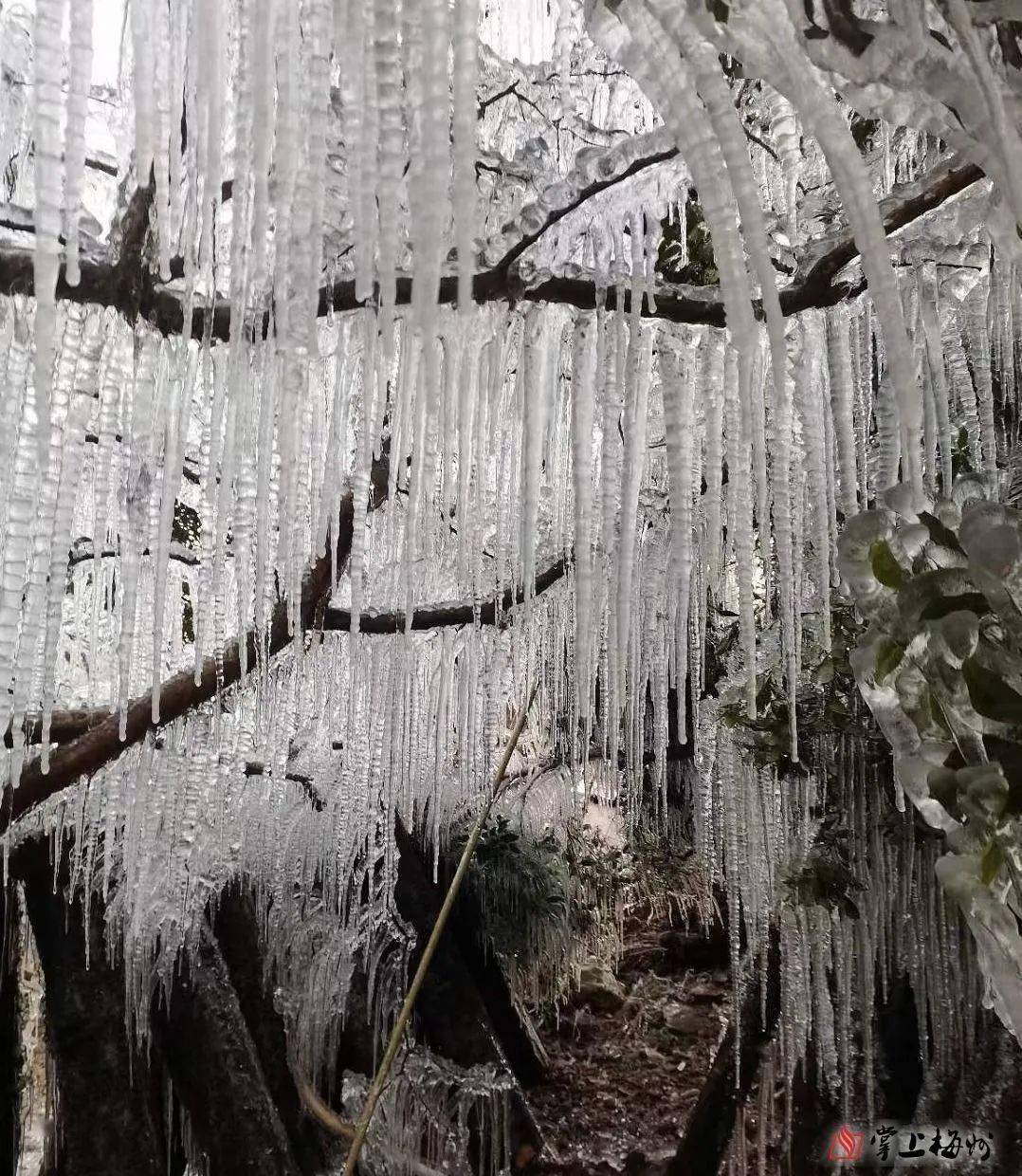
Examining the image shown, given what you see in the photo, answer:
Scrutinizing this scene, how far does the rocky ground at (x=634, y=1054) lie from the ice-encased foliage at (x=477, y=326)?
2286 millimetres

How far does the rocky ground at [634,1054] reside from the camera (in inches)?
174

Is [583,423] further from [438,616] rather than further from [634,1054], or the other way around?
[634,1054]

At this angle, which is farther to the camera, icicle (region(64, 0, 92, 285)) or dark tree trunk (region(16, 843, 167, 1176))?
dark tree trunk (region(16, 843, 167, 1176))

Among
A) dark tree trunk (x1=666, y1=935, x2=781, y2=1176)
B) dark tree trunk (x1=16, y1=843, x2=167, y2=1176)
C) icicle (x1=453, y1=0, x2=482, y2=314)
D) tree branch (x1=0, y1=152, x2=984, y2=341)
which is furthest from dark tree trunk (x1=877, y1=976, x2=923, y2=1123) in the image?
icicle (x1=453, y1=0, x2=482, y2=314)

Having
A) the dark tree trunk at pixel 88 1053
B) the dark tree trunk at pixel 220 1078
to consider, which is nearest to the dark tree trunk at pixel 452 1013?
the dark tree trunk at pixel 220 1078

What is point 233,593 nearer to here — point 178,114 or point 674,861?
point 178,114

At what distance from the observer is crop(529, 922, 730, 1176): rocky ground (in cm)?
442

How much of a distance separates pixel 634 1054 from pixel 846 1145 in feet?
9.12

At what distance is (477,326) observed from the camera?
43.9 inches

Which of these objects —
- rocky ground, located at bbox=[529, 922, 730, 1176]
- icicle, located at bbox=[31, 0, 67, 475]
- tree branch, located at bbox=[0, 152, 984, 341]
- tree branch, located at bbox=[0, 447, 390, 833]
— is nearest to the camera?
icicle, located at bbox=[31, 0, 67, 475]

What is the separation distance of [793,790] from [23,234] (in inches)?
89.2

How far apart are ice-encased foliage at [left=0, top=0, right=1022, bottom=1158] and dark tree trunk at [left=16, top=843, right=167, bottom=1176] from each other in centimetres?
84

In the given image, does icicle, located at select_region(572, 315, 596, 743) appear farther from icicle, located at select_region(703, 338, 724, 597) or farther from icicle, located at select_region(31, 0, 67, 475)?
icicle, located at select_region(31, 0, 67, 475)

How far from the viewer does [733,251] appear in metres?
0.55
